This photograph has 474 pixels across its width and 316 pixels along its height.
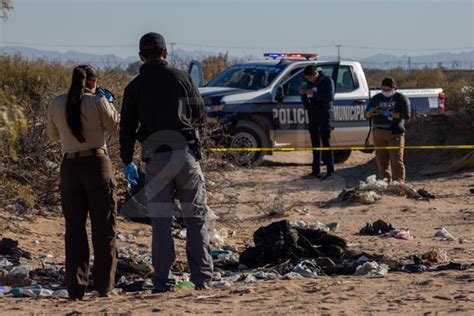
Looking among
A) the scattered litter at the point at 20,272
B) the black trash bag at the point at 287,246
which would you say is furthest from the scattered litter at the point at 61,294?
the black trash bag at the point at 287,246

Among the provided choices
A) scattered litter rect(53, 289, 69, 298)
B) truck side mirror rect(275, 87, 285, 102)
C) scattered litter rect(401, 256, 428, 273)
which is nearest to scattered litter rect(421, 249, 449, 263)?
scattered litter rect(401, 256, 428, 273)

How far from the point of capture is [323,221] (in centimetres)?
1320

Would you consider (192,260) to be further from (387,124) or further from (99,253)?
(387,124)

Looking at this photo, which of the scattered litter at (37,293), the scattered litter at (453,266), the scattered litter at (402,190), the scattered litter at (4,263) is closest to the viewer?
the scattered litter at (37,293)

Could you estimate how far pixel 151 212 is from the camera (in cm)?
829

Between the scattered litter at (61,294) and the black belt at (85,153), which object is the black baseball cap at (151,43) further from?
the scattered litter at (61,294)

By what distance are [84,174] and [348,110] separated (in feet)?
36.1

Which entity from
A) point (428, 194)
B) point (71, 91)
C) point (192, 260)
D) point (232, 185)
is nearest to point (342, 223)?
point (428, 194)

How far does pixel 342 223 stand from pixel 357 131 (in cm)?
595

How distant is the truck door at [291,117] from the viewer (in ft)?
59.7

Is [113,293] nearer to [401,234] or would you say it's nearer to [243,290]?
[243,290]

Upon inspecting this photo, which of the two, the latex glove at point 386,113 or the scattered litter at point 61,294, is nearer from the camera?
the scattered litter at point 61,294

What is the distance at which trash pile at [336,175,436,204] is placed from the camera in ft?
47.1

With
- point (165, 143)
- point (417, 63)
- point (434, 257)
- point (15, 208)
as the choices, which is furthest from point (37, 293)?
point (417, 63)
